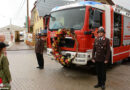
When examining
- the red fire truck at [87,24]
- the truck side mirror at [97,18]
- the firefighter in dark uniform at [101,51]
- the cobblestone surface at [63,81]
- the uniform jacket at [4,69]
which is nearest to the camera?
the uniform jacket at [4,69]

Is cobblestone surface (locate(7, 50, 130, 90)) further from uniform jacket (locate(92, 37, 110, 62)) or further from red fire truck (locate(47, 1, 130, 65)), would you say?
uniform jacket (locate(92, 37, 110, 62))

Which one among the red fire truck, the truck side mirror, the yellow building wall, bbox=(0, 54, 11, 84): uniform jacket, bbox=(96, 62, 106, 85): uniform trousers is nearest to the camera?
bbox=(0, 54, 11, 84): uniform jacket

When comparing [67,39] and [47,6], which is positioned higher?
[47,6]

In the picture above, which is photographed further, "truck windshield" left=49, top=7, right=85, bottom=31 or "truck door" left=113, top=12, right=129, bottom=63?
"truck door" left=113, top=12, right=129, bottom=63

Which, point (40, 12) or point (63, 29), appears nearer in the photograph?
point (63, 29)

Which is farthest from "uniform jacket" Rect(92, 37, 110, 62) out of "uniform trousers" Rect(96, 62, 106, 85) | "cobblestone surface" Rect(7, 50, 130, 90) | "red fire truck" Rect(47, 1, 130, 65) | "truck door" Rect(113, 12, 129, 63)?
"truck door" Rect(113, 12, 129, 63)

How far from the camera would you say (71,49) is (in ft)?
18.9

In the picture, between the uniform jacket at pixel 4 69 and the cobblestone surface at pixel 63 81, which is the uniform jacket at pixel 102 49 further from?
the uniform jacket at pixel 4 69

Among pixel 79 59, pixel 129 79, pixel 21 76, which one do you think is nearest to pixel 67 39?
pixel 79 59

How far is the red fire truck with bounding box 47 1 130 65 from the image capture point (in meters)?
5.48

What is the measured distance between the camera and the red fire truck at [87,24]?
5.48 meters

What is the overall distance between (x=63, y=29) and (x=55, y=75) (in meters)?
2.08

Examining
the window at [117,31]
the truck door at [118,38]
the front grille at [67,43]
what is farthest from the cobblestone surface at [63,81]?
the window at [117,31]

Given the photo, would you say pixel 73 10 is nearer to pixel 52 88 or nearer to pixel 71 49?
pixel 71 49
